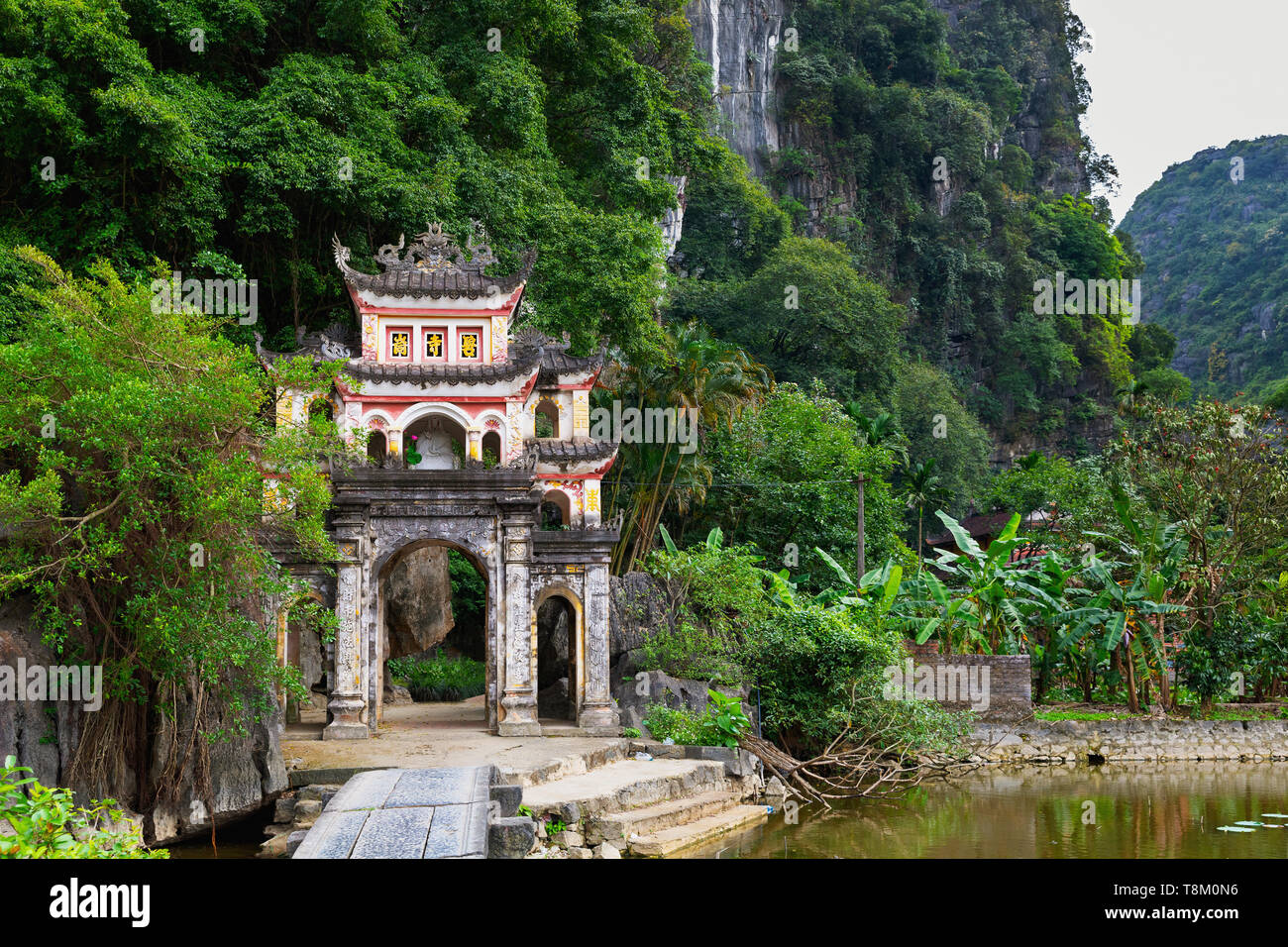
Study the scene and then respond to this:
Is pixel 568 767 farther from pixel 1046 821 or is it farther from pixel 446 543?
pixel 1046 821

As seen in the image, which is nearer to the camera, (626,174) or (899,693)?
(899,693)

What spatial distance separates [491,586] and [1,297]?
9085 millimetres

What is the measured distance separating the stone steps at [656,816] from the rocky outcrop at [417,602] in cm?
1194

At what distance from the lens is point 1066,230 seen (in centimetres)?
5581

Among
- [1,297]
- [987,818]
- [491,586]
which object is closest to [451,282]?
[491,586]

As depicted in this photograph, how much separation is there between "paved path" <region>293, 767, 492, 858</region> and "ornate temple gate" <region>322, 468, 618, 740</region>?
6372mm

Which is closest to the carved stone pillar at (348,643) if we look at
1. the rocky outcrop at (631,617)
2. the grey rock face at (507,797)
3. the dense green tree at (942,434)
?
the rocky outcrop at (631,617)

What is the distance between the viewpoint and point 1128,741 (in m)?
21.4

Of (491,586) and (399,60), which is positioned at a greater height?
(399,60)

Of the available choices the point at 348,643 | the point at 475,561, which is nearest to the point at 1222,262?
the point at 475,561

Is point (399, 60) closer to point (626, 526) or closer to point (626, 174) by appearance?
point (626, 174)

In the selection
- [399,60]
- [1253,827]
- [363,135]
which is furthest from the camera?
[399,60]

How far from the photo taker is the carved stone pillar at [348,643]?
1614 centimetres

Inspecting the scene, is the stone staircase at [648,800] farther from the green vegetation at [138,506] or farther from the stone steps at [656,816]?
the green vegetation at [138,506]
